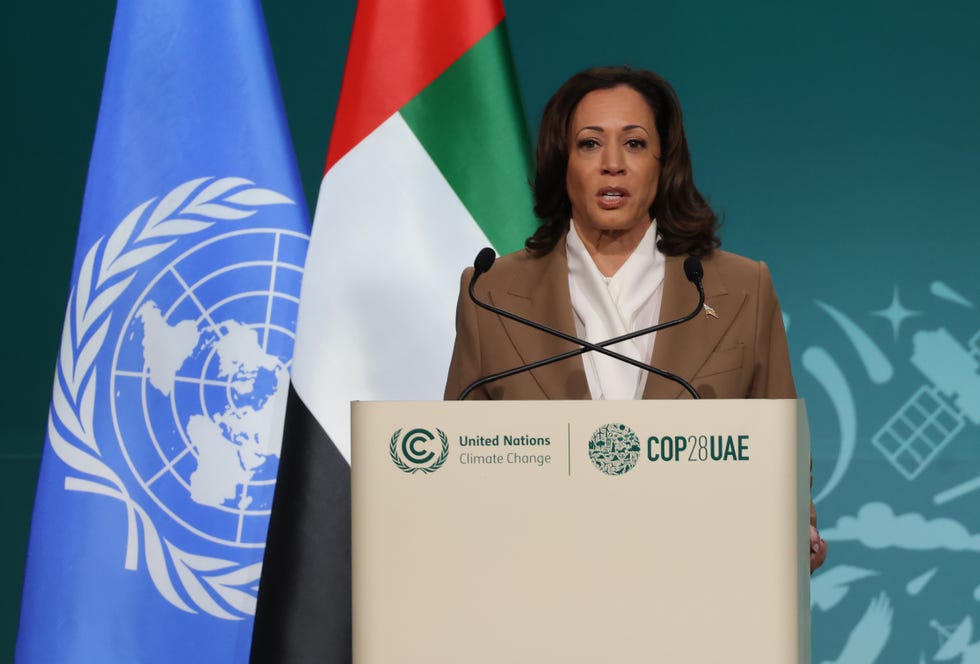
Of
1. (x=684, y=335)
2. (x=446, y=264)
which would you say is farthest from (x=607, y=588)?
(x=446, y=264)

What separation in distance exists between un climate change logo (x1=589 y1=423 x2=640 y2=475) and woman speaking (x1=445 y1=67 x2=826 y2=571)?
17.4 inches

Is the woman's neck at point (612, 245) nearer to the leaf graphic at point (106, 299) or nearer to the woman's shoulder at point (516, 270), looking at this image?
the woman's shoulder at point (516, 270)

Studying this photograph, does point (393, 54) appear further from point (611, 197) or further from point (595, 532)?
point (595, 532)

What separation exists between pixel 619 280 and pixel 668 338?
158mm

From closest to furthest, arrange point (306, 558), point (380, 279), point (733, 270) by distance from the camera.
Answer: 1. point (733, 270)
2. point (306, 558)
3. point (380, 279)

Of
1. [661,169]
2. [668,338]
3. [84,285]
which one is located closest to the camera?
[668,338]

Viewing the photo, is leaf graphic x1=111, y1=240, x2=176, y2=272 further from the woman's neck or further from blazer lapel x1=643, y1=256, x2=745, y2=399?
blazer lapel x1=643, y1=256, x2=745, y2=399

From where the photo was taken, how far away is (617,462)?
114 centimetres

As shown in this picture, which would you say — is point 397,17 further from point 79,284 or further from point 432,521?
point 432,521

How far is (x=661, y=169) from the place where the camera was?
1.82m

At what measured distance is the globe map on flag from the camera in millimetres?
2340

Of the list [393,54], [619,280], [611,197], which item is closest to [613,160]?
[611,197]

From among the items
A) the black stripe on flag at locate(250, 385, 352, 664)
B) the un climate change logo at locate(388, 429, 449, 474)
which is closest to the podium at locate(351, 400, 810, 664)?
the un climate change logo at locate(388, 429, 449, 474)

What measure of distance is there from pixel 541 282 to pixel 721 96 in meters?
1.44
